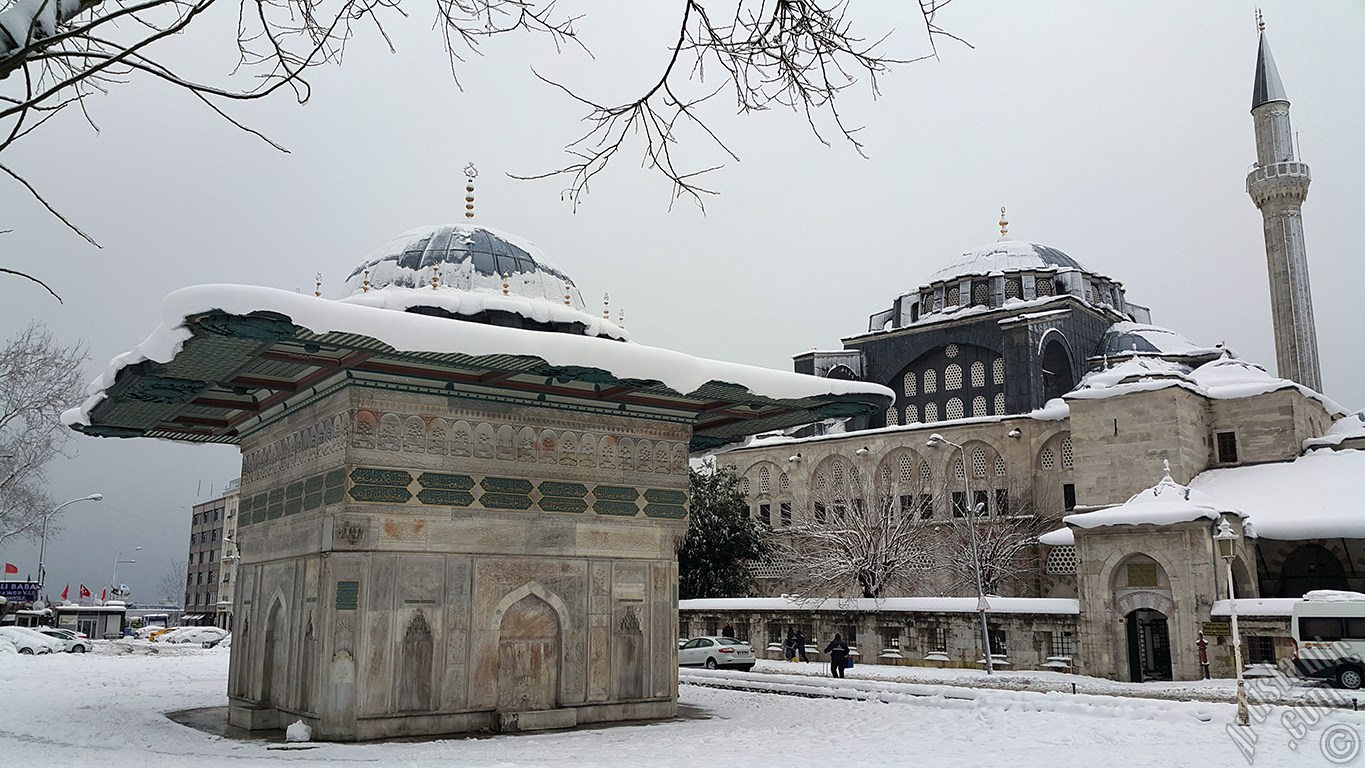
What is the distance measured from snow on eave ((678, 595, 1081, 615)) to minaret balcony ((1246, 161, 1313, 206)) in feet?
51.1

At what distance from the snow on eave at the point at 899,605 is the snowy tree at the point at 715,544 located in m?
0.71

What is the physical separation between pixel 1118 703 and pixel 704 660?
12375mm

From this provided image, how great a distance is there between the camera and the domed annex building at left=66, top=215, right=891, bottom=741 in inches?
361

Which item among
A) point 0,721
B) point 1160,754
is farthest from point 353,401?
point 1160,754

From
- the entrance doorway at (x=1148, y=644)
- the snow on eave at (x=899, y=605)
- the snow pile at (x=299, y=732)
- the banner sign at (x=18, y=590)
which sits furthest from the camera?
the banner sign at (x=18, y=590)

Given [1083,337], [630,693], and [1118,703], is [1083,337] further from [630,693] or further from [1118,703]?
[630,693]

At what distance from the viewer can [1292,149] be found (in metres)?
31.8

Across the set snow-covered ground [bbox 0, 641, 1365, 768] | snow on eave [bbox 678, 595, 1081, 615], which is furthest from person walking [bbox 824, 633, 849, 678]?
snow-covered ground [bbox 0, 641, 1365, 768]

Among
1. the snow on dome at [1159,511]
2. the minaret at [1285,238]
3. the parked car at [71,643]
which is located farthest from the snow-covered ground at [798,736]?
the minaret at [1285,238]

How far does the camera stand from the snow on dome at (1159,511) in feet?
62.7

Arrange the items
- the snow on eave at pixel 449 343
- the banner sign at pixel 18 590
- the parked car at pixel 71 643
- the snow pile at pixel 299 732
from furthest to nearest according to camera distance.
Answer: the banner sign at pixel 18 590 → the parked car at pixel 71 643 → the snow pile at pixel 299 732 → the snow on eave at pixel 449 343

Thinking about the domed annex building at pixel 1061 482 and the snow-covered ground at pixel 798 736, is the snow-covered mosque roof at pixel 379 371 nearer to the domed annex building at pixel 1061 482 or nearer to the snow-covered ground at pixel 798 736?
the domed annex building at pixel 1061 482

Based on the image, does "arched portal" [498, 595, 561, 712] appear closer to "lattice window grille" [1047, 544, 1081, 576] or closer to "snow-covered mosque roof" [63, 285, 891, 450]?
"snow-covered mosque roof" [63, 285, 891, 450]

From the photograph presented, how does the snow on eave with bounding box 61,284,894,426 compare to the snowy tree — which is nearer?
the snow on eave with bounding box 61,284,894,426
